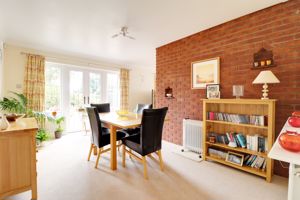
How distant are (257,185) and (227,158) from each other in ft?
1.69

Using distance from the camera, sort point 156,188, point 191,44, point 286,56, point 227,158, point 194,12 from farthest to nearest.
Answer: point 191,44
point 227,158
point 194,12
point 286,56
point 156,188

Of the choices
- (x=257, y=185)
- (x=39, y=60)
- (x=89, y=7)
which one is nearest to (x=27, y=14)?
(x=89, y=7)

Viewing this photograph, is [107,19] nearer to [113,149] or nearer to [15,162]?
[113,149]

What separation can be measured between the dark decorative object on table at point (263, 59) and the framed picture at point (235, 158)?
4.45ft

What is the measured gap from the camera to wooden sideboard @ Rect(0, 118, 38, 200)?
141 cm

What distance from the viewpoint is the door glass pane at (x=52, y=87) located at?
13.2 ft

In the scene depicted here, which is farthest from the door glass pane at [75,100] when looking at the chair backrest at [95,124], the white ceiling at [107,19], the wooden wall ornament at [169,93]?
the wooden wall ornament at [169,93]

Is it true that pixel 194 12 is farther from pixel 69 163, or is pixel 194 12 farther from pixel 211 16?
pixel 69 163

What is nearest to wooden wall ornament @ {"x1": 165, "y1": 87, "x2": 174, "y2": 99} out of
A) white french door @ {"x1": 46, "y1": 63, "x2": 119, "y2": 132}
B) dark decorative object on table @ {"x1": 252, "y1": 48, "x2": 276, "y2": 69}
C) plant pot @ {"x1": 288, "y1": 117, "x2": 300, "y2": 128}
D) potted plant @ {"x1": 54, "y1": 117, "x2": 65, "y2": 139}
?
dark decorative object on table @ {"x1": 252, "y1": 48, "x2": 276, "y2": 69}

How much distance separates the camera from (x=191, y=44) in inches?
121

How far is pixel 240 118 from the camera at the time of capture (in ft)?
7.31

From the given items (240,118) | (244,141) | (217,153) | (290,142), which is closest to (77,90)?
(217,153)

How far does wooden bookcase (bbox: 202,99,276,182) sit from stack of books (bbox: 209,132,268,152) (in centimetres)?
6

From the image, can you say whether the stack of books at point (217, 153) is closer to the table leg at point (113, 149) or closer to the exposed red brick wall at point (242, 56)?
the exposed red brick wall at point (242, 56)
